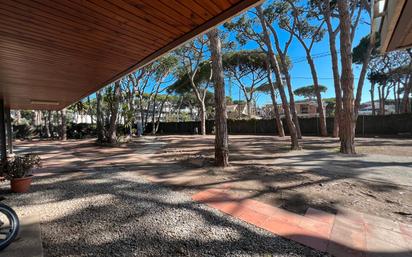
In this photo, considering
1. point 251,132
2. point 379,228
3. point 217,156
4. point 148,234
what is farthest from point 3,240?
point 251,132

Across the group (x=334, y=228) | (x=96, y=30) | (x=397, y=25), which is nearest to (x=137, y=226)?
(x=334, y=228)

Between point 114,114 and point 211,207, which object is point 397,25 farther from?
point 114,114

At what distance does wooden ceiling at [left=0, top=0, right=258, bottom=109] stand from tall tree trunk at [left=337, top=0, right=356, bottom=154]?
20.9ft

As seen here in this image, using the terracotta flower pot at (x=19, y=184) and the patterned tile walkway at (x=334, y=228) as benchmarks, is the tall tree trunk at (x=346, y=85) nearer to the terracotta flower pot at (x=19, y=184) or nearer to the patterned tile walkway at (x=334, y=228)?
the patterned tile walkway at (x=334, y=228)

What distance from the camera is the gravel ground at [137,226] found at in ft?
7.00

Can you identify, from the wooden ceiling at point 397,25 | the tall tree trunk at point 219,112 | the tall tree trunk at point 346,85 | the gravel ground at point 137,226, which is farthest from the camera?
the tall tree trunk at point 346,85

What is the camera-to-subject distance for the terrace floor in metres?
2.20

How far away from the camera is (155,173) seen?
5227mm

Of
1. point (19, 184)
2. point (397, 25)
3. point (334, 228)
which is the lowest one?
point (334, 228)

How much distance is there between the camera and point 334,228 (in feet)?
8.28

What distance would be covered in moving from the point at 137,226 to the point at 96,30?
2261 mm

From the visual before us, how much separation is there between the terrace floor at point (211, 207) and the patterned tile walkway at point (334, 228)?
13 millimetres

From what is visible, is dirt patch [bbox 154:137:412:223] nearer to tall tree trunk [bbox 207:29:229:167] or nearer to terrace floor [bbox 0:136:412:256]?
terrace floor [bbox 0:136:412:256]

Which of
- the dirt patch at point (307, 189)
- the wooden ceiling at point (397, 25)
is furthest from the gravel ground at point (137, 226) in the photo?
the wooden ceiling at point (397, 25)
